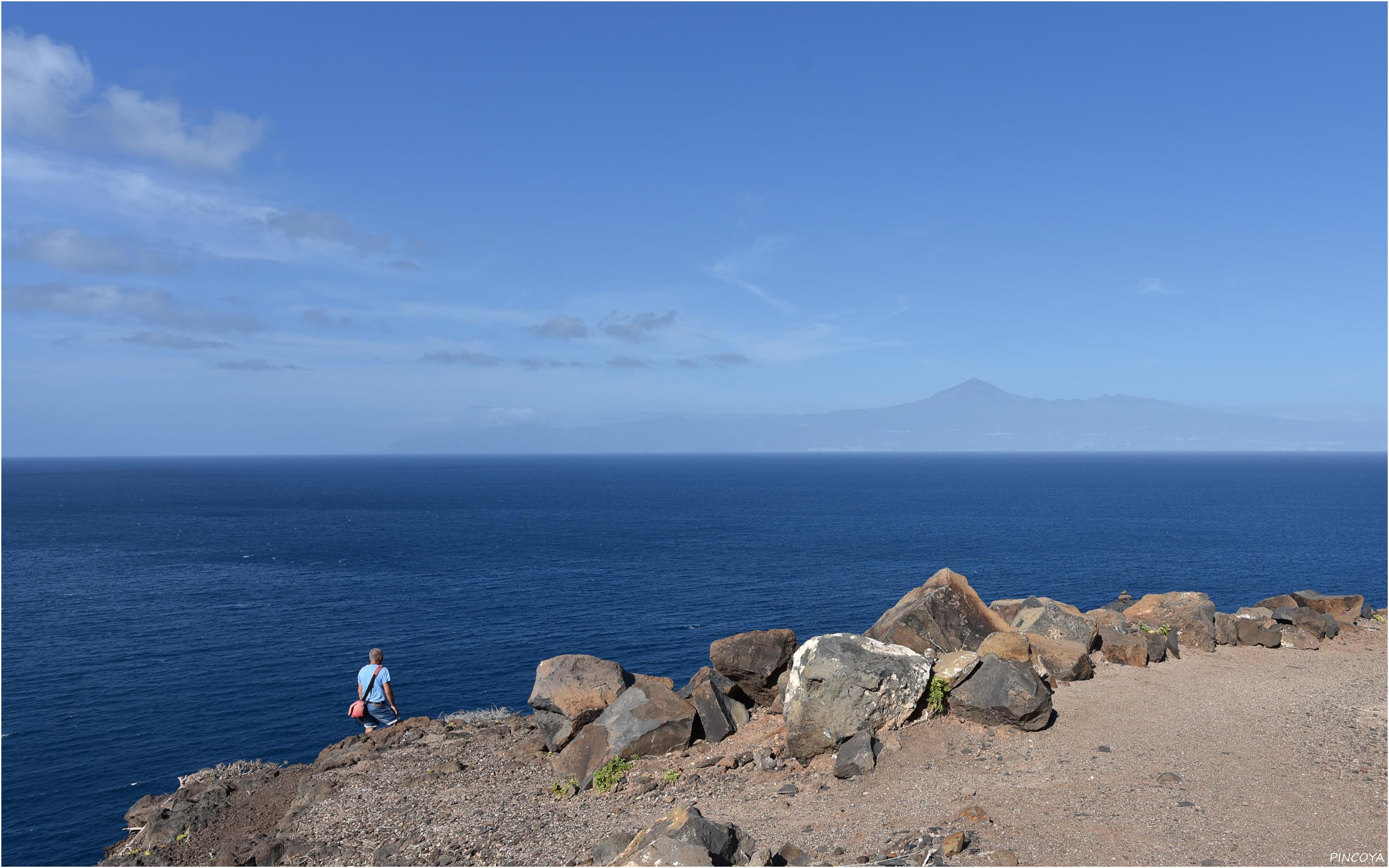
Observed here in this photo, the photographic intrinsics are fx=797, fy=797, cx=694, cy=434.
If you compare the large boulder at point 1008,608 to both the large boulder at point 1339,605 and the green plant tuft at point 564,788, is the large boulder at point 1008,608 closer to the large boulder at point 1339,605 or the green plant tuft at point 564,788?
the large boulder at point 1339,605

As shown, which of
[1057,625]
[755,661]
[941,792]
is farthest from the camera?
[1057,625]

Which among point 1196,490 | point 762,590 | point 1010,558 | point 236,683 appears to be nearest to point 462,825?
point 236,683

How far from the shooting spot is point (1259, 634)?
26.9 meters

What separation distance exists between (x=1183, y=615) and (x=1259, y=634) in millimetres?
2280

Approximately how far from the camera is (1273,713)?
2048cm

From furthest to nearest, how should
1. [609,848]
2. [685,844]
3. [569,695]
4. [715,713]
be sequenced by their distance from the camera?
[569,695] → [715,713] → [609,848] → [685,844]

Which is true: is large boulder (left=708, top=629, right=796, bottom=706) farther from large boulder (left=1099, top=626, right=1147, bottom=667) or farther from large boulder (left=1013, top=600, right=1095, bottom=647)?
large boulder (left=1099, top=626, right=1147, bottom=667)

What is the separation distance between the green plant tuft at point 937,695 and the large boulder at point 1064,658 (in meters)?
4.68

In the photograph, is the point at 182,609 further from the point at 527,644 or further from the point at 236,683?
the point at 527,644

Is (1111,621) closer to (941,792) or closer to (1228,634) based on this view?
(1228,634)

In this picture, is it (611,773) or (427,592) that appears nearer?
(611,773)

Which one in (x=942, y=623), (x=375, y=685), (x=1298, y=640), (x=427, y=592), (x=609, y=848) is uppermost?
(x=942, y=623)

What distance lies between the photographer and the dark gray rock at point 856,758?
715 inches

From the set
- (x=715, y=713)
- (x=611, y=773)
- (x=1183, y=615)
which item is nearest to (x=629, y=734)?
(x=611, y=773)
